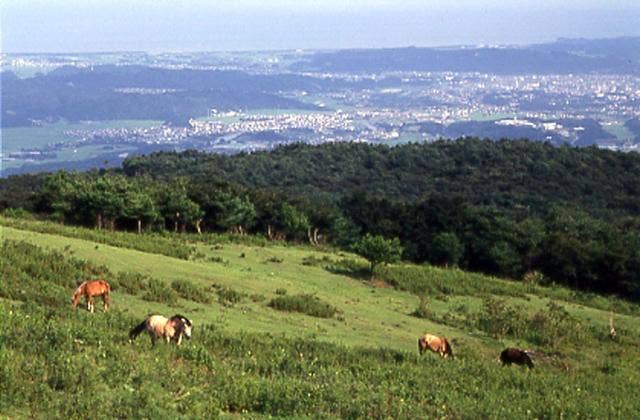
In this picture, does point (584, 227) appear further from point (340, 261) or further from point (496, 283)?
point (340, 261)

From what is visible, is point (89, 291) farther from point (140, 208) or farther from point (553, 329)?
point (140, 208)

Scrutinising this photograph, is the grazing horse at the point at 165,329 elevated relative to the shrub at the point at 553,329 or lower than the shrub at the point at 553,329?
elevated

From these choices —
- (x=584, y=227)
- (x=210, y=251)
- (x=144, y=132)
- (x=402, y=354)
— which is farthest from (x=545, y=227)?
(x=144, y=132)

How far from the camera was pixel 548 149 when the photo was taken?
95.4 metres

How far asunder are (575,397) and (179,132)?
173 meters

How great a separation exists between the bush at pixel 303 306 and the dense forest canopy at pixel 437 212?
15873 mm

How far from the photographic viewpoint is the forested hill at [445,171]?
79812 mm

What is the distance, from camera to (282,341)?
1680 centimetres

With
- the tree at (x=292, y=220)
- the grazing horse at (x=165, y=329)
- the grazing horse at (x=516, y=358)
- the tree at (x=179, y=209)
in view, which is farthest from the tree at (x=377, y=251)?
the grazing horse at (x=165, y=329)

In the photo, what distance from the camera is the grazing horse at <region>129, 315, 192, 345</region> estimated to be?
14.1 meters

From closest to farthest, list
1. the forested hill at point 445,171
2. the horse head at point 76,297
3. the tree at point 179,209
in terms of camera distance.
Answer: the horse head at point 76,297 → the tree at point 179,209 → the forested hill at point 445,171

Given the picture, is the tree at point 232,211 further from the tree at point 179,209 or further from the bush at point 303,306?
the bush at point 303,306

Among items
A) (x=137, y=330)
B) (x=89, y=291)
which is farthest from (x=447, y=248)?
(x=137, y=330)

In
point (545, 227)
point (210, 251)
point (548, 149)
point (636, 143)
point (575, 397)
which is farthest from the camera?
point (636, 143)
